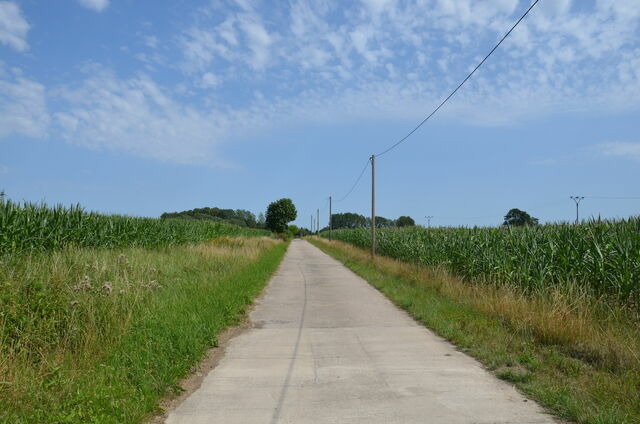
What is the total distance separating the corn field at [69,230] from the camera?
13.5m

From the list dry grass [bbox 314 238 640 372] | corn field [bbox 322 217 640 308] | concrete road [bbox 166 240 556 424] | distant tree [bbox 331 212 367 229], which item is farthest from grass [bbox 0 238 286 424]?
distant tree [bbox 331 212 367 229]

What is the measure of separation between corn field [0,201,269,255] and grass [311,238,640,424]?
424 inches

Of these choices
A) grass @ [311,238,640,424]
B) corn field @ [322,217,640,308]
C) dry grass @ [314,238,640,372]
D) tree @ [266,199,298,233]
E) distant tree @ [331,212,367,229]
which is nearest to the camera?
grass @ [311,238,640,424]

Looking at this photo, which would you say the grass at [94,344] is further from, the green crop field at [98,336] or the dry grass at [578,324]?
the dry grass at [578,324]

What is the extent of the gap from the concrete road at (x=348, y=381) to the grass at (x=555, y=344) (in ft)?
1.04

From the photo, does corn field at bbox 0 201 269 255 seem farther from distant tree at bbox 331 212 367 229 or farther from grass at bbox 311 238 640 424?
distant tree at bbox 331 212 367 229

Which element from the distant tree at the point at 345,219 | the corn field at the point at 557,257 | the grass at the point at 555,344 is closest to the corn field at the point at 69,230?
the grass at the point at 555,344

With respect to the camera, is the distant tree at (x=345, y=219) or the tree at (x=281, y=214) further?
the distant tree at (x=345, y=219)

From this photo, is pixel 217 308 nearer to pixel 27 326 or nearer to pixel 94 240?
pixel 27 326

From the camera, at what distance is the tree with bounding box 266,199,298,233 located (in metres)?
114

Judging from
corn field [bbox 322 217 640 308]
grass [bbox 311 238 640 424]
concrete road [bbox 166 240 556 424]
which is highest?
corn field [bbox 322 217 640 308]

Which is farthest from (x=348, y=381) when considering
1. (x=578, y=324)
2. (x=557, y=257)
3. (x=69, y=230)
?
(x=69, y=230)

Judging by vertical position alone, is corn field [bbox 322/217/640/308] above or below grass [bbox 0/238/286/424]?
above

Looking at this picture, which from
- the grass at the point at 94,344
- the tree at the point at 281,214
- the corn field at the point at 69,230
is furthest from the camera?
the tree at the point at 281,214
